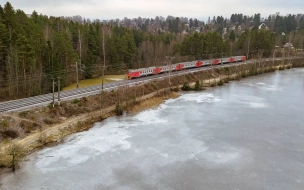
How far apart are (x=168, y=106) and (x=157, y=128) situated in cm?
790

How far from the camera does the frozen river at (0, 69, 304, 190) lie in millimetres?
16859

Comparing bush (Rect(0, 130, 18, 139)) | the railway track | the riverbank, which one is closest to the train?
the railway track

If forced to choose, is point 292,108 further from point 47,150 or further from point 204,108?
point 47,150

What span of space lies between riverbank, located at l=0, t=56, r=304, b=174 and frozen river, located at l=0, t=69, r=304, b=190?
1.44m

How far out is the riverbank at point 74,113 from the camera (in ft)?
72.5

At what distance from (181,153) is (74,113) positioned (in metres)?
13.0

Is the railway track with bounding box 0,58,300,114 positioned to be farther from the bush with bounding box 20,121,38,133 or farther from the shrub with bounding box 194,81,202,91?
the shrub with bounding box 194,81,202,91

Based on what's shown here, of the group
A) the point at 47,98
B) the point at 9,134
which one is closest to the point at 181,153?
the point at 9,134

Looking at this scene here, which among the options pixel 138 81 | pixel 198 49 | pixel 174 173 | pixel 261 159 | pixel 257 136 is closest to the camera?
pixel 174 173

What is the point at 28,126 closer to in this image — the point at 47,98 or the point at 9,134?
the point at 9,134

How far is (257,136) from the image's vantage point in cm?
2419

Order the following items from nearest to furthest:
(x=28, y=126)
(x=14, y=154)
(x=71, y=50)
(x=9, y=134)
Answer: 1. (x=14, y=154)
2. (x=9, y=134)
3. (x=28, y=126)
4. (x=71, y=50)

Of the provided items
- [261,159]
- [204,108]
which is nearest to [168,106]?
[204,108]

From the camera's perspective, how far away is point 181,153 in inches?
816
